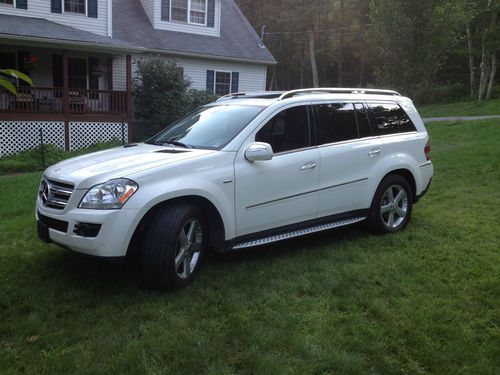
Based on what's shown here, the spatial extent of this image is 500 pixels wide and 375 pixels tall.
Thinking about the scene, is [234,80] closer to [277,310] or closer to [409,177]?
[409,177]

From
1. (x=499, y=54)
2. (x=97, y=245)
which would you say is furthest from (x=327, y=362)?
(x=499, y=54)

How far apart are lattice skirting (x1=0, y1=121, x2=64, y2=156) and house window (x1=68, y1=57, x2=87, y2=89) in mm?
3000

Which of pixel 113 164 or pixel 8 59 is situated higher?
pixel 8 59

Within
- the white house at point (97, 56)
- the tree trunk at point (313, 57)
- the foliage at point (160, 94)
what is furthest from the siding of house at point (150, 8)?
the tree trunk at point (313, 57)

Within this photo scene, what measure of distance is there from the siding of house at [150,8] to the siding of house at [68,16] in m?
2.83

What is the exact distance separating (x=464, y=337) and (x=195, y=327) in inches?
75.9

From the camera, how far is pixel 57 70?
58.1 ft

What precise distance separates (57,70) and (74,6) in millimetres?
2395

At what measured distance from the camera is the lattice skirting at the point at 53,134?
14.8 m

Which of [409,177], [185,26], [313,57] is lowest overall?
[409,177]

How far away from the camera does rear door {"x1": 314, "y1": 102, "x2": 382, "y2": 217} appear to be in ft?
17.3

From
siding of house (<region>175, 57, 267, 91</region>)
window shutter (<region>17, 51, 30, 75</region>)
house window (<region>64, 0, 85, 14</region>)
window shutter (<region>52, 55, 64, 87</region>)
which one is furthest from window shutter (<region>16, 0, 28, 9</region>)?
siding of house (<region>175, 57, 267, 91</region>)

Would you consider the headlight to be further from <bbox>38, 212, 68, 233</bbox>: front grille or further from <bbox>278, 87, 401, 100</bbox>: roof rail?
<bbox>278, 87, 401, 100</bbox>: roof rail

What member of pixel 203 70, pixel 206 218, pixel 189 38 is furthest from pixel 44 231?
pixel 189 38
